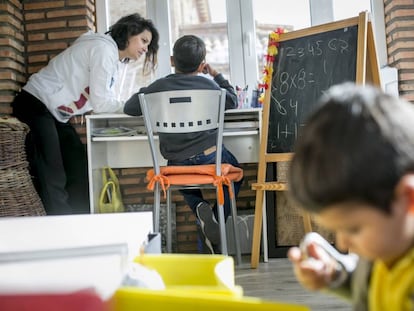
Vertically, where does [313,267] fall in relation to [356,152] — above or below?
below

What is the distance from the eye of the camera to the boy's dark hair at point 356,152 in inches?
23.2

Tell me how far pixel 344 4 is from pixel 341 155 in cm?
312

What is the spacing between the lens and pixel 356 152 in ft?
1.95

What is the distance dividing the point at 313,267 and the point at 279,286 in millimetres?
1471

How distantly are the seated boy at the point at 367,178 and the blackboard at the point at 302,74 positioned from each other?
6.12ft

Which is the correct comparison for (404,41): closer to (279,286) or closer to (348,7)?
(348,7)

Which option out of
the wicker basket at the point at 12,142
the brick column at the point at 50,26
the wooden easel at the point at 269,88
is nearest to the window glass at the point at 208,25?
the brick column at the point at 50,26

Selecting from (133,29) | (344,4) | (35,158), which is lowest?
(35,158)

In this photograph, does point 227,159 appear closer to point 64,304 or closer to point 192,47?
point 192,47

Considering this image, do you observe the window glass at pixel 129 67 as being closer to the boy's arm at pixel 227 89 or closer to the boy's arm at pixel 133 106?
the boy's arm at pixel 227 89

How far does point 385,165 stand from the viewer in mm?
587

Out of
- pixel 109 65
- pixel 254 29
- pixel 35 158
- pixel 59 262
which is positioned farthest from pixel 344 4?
pixel 59 262

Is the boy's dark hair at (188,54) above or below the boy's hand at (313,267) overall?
above

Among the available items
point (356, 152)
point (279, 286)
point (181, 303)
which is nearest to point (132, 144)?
point (279, 286)
